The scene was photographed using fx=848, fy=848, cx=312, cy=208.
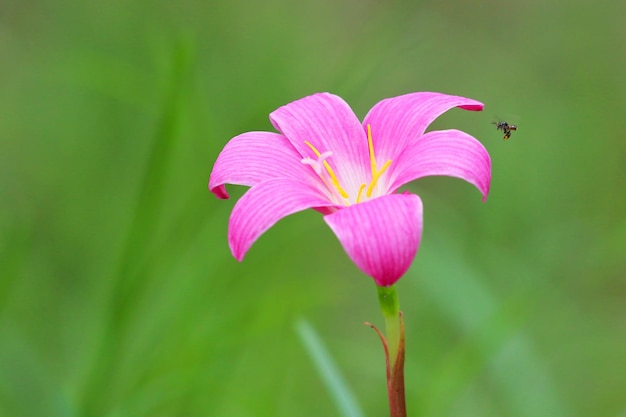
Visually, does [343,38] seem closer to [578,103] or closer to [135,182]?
[578,103]

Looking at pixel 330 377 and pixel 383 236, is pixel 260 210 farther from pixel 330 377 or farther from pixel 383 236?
pixel 330 377

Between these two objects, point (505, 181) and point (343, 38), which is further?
point (343, 38)

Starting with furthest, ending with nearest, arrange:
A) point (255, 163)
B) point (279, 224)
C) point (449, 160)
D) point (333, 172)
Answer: point (279, 224)
point (333, 172)
point (255, 163)
point (449, 160)

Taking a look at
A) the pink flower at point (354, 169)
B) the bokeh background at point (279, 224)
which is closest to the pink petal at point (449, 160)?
the pink flower at point (354, 169)

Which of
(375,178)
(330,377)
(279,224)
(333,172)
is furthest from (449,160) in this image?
(279,224)

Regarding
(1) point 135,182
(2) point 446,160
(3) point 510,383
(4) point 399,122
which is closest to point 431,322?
(3) point 510,383

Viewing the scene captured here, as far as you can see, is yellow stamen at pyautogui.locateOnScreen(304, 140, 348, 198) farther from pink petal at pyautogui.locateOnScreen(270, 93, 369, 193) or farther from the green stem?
the green stem

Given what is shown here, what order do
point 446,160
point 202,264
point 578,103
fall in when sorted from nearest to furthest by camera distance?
point 446,160 → point 202,264 → point 578,103
